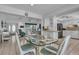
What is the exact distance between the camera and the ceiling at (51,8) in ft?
7.46

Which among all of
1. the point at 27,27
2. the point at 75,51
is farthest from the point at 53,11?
the point at 75,51

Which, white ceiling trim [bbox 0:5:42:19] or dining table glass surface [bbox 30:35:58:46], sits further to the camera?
dining table glass surface [bbox 30:35:58:46]

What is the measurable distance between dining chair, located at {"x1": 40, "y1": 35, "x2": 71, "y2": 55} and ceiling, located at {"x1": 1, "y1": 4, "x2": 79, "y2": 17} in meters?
0.56

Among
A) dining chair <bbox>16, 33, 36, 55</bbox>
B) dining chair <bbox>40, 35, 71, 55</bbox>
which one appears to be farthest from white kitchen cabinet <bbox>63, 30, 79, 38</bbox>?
dining chair <bbox>16, 33, 36, 55</bbox>

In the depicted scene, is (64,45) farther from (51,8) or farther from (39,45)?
(51,8)

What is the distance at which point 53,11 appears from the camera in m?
2.35

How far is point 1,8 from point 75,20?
1.59 meters

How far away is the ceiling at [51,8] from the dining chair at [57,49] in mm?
557

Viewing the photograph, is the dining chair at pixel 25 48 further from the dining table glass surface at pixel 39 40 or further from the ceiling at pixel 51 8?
the ceiling at pixel 51 8

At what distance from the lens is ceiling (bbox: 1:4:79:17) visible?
2273 millimetres

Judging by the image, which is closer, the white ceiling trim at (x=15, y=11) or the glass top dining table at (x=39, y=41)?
the white ceiling trim at (x=15, y=11)

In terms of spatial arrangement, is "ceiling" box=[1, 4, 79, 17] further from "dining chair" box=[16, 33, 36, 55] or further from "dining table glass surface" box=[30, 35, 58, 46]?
"dining chair" box=[16, 33, 36, 55]

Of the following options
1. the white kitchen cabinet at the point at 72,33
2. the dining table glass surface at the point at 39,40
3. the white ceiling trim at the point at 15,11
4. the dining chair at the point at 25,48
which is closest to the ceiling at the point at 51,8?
the white ceiling trim at the point at 15,11

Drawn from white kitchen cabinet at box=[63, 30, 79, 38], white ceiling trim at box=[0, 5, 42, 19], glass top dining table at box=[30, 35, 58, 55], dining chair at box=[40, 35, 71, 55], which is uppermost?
white ceiling trim at box=[0, 5, 42, 19]
